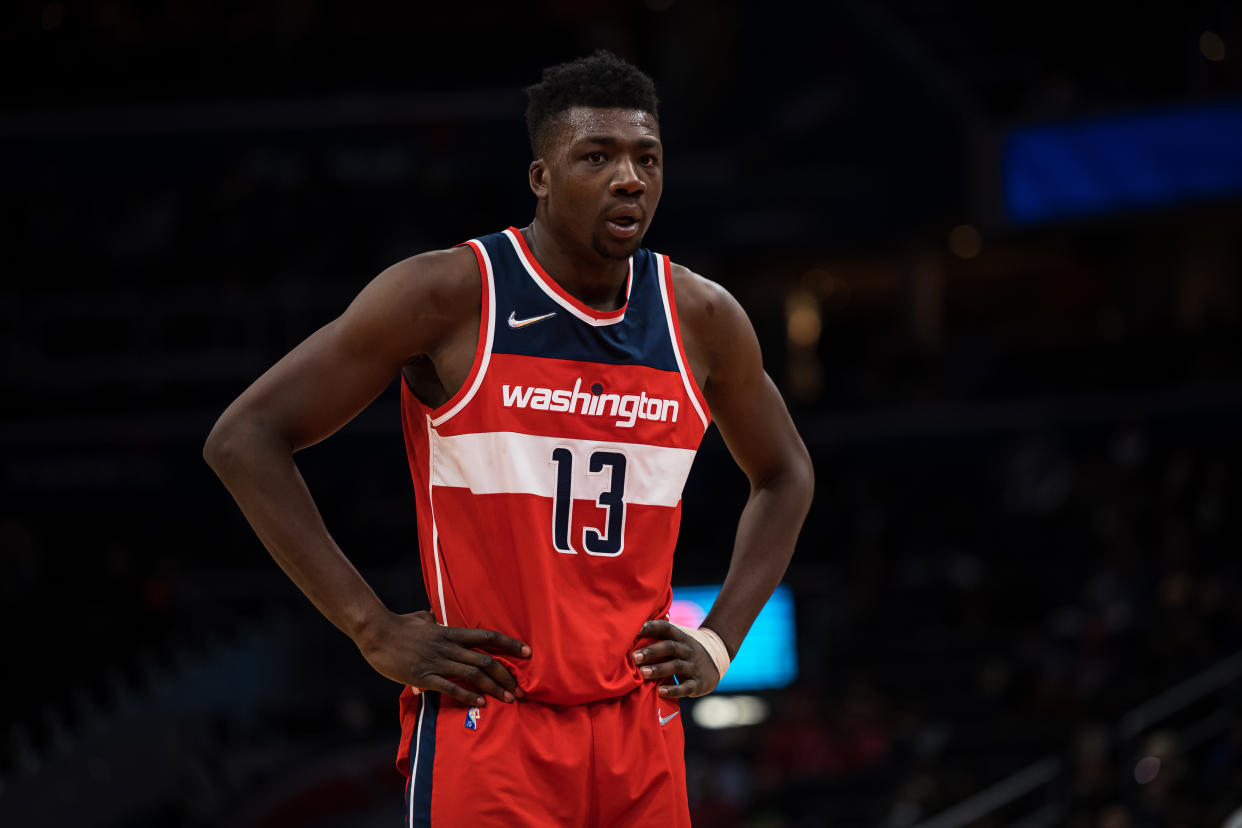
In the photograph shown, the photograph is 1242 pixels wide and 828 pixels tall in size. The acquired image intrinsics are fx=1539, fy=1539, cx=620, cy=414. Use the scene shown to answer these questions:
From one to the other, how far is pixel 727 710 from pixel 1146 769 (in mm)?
6061

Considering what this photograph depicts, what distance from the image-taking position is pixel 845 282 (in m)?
24.7

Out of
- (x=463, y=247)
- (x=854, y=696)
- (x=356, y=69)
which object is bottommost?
(x=854, y=696)

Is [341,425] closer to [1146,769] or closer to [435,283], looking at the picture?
[435,283]

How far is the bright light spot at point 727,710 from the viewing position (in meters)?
14.6

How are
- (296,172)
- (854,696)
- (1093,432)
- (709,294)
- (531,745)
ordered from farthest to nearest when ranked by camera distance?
(296,172) < (1093,432) < (854,696) < (709,294) < (531,745)

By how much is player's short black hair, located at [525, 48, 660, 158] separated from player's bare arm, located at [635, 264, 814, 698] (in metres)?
0.39

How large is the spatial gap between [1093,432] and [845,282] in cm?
881

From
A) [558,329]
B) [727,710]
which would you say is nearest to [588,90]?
[558,329]

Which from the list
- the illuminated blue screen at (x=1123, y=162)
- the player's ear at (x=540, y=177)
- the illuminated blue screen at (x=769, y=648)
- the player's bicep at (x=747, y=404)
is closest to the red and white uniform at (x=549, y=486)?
the player's ear at (x=540, y=177)

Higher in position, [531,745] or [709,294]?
[709,294]

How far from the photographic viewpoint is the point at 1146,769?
30.4 ft

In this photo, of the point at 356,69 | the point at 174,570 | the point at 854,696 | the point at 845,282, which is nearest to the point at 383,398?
the point at 174,570

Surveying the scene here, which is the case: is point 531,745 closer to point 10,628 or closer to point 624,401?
point 624,401

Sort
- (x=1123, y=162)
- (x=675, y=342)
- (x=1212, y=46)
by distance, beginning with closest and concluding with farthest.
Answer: (x=675, y=342) < (x=1123, y=162) < (x=1212, y=46)
